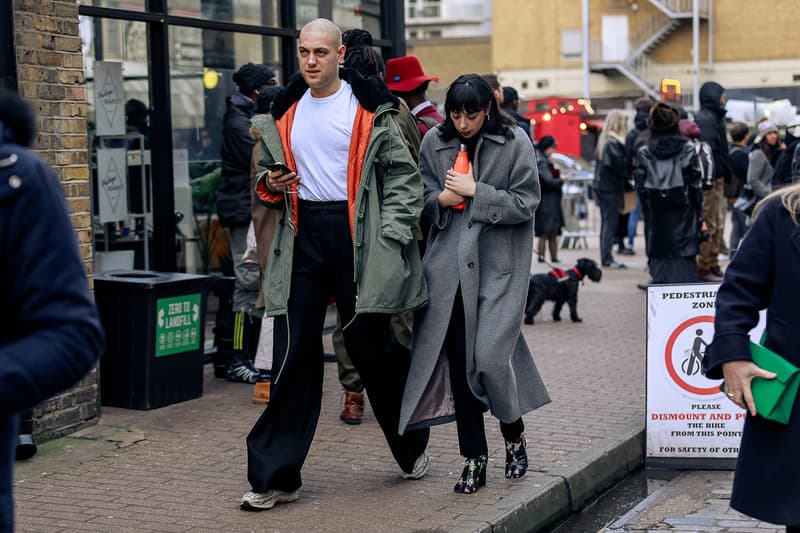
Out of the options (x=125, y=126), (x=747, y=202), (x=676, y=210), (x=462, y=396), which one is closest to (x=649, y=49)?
(x=747, y=202)

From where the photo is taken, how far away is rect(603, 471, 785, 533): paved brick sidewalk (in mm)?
5594

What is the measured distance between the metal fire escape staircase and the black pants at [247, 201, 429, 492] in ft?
146

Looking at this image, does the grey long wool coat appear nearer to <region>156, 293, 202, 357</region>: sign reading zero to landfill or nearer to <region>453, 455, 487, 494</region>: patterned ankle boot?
<region>453, 455, 487, 494</region>: patterned ankle boot

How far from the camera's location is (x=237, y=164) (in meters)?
8.33

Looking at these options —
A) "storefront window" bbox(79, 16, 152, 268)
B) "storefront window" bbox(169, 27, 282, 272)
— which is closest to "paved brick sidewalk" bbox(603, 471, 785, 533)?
"storefront window" bbox(79, 16, 152, 268)

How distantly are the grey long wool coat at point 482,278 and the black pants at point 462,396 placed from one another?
0.14 feet

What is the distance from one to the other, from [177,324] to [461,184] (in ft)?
8.67

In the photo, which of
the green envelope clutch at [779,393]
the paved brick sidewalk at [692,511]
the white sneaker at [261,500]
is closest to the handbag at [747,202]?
the paved brick sidewalk at [692,511]

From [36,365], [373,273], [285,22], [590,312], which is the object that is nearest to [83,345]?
[36,365]

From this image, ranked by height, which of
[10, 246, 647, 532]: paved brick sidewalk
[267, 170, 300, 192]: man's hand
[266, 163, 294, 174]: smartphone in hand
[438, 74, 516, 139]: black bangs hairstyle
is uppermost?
[438, 74, 516, 139]: black bangs hairstyle

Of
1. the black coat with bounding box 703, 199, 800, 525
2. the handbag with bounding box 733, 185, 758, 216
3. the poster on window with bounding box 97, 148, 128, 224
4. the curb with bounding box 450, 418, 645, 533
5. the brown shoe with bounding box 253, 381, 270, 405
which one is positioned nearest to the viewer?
the black coat with bounding box 703, 199, 800, 525

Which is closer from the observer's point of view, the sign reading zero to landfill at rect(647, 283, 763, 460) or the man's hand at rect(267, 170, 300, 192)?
the man's hand at rect(267, 170, 300, 192)

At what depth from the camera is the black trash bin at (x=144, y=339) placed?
24.0 feet

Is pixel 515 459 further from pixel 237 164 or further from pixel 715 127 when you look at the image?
pixel 715 127
